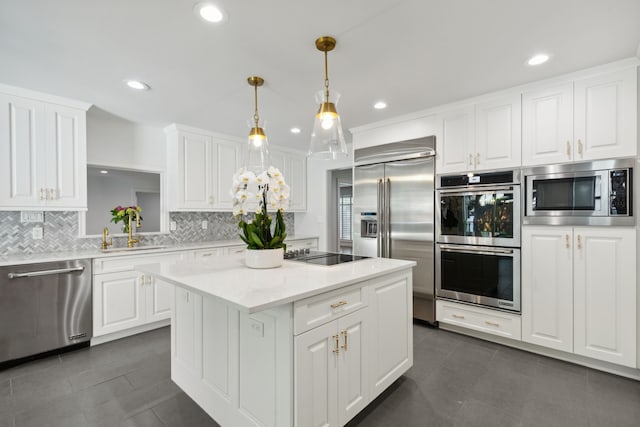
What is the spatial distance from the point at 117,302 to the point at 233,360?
2101mm

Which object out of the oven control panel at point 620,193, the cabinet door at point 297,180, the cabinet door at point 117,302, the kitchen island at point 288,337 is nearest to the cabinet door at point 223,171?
the cabinet door at point 297,180

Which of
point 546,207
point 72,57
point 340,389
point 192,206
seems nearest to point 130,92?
point 72,57

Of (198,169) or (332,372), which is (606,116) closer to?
(332,372)

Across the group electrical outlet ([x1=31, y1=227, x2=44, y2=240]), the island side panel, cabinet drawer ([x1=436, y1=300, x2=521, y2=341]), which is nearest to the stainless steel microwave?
cabinet drawer ([x1=436, y1=300, x2=521, y2=341])

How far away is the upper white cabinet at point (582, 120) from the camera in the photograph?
7.10 ft

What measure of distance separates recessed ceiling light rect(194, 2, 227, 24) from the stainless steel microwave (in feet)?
8.87

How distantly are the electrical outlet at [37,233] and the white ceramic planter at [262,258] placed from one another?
2.59 metres

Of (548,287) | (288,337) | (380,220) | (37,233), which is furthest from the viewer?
(380,220)

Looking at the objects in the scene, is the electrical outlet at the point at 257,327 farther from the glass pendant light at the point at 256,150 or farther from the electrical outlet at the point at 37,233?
the electrical outlet at the point at 37,233

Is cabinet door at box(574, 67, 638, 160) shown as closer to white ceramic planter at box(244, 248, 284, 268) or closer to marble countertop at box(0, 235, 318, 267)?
white ceramic planter at box(244, 248, 284, 268)

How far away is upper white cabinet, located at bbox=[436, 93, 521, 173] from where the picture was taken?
105 inches

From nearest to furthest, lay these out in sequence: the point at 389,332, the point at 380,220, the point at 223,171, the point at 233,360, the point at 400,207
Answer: the point at 233,360
the point at 389,332
the point at 400,207
the point at 380,220
the point at 223,171

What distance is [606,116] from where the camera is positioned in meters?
2.23

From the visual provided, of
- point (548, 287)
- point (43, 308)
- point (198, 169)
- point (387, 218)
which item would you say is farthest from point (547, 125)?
point (43, 308)
